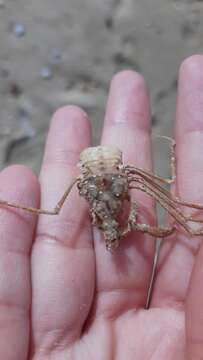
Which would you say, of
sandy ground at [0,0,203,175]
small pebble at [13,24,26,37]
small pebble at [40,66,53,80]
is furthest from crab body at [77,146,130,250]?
small pebble at [13,24,26,37]

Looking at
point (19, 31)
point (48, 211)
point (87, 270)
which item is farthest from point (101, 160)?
point (19, 31)

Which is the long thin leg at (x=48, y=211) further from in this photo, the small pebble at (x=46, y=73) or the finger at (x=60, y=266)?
the small pebble at (x=46, y=73)

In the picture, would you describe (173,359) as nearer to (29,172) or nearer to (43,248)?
(43,248)

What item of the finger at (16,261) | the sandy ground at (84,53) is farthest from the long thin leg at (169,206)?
the sandy ground at (84,53)

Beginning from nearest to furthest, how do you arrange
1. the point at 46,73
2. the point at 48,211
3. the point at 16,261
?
the point at 16,261 → the point at 48,211 → the point at 46,73

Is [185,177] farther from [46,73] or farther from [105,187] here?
[46,73]

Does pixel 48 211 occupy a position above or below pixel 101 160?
below
